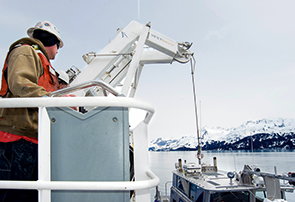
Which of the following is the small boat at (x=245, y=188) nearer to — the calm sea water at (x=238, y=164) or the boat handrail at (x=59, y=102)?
the calm sea water at (x=238, y=164)

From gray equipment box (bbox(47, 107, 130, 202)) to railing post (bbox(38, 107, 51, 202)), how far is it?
0.03 metres

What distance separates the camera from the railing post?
1.05m

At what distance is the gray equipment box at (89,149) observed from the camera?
1.09m

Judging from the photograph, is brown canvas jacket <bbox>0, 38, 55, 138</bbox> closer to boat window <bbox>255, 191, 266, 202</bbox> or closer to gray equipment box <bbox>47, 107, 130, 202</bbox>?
gray equipment box <bbox>47, 107, 130, 202</bbox>

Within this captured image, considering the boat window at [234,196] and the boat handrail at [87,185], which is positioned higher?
the boat handrail at [87,185]

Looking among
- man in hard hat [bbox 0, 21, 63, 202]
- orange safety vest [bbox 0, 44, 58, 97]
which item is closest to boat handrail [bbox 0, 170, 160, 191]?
man in hard hat [bbox 0, 21, 63, 202]

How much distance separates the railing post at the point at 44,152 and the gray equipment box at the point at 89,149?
28 mm

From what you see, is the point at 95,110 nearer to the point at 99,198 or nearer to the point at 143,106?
the point at 143,106

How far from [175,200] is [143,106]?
791cm

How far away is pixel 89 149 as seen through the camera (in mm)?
1122

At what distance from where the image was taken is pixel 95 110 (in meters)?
1.14

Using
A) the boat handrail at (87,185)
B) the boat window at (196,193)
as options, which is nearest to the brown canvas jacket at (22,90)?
the boat handrail at (87,185)

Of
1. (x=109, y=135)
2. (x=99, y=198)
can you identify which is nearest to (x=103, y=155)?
(x=109, y=135)

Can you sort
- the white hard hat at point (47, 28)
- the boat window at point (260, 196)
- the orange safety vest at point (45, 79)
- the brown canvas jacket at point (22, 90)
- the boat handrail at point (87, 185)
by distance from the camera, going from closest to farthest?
the boat handrail at point (87, 185), the brown canvas jacket at point (22, 90), the orange safety vest at point (45, 79), the white hard hat at point (47, 28), the boat window at point (260, 196)
